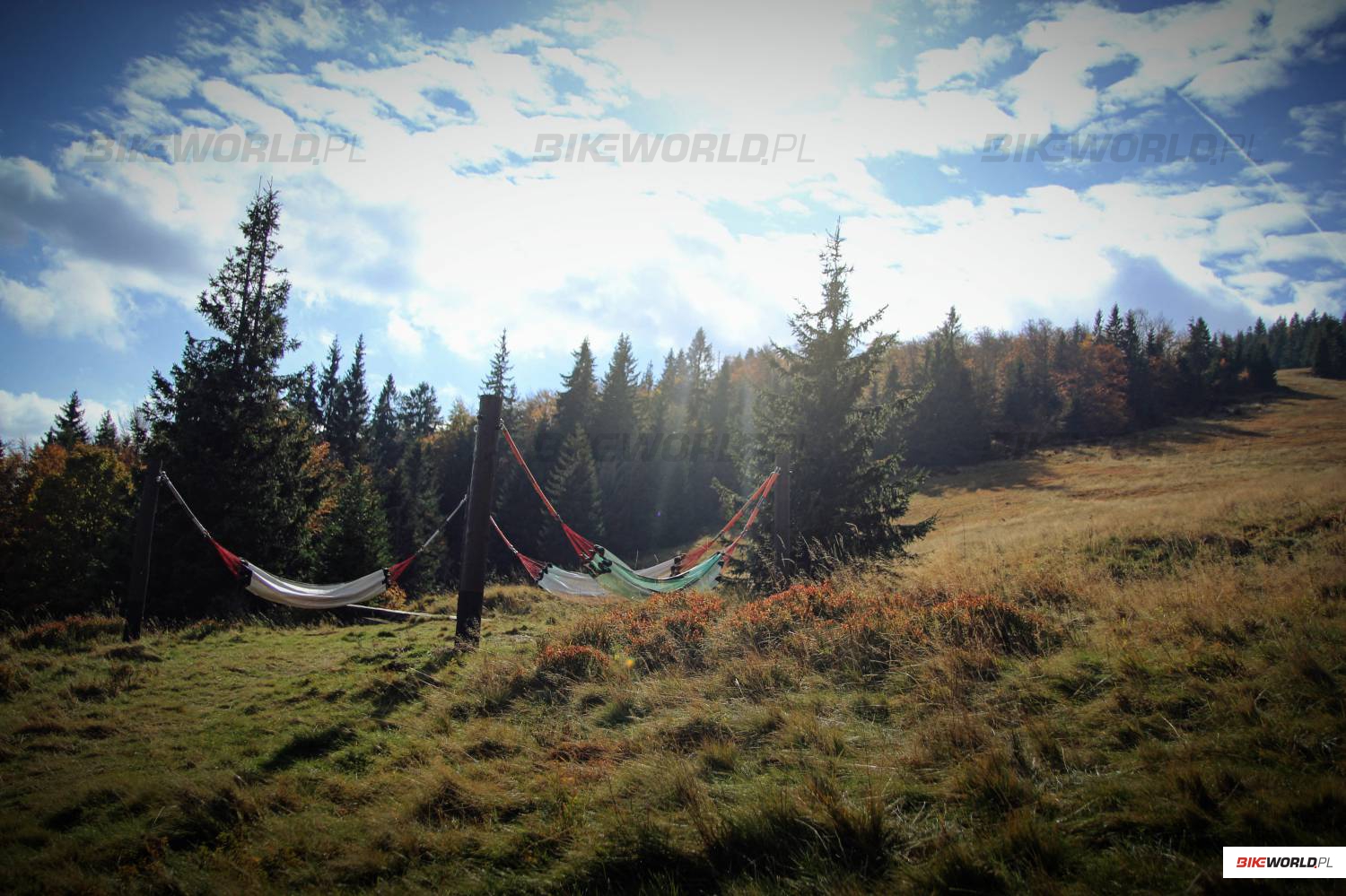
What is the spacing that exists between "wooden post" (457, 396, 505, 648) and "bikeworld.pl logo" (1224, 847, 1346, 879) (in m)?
6.98

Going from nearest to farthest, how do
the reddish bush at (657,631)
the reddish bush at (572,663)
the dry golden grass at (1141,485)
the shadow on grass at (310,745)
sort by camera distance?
the shadow on grass at (310,745) < the reddish bush at (572,663) < the reddish bush at (657,631) < the dry golden grass at (1141,485)

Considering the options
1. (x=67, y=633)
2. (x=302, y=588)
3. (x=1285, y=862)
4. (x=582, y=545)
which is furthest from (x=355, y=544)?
(x=1285, y=862)

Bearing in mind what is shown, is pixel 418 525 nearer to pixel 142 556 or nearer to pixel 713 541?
pixel 142 556

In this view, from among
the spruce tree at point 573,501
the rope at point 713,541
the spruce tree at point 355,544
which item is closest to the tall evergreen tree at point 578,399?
the spruce tree at point 573,501

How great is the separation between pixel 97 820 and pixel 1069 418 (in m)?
65.2

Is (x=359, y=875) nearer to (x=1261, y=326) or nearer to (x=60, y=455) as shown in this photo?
(x=60, y=455)

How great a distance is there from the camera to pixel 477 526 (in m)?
8.01

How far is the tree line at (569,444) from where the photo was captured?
47.2ft

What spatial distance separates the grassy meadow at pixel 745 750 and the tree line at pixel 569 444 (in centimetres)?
435

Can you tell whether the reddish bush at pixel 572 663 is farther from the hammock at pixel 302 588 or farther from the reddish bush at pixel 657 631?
the hammock at pixel 302 588

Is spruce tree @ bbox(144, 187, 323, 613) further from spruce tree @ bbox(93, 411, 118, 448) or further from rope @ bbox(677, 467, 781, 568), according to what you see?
spruce tree @ bbox(93, 411, 118, 448)

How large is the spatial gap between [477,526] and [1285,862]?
7.48 metres

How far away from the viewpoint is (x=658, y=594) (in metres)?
9.41

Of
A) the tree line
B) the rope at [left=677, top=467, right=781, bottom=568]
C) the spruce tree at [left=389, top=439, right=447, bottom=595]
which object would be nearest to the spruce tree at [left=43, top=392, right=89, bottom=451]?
the tree line
